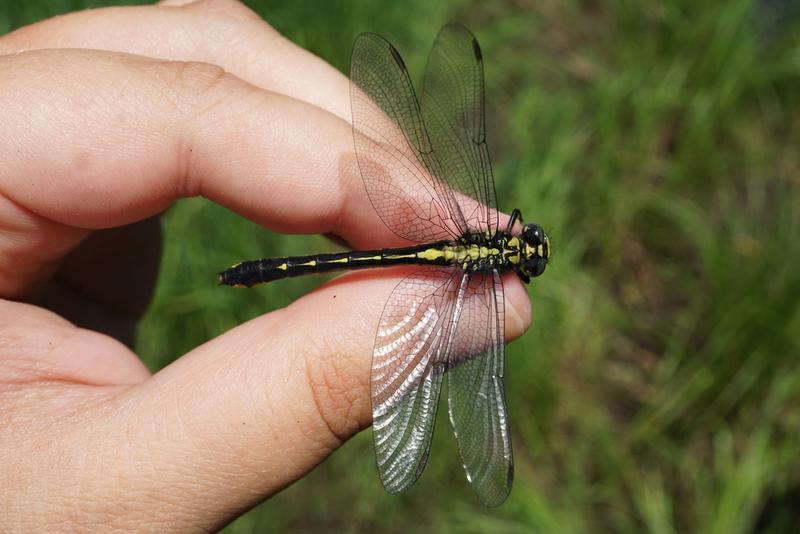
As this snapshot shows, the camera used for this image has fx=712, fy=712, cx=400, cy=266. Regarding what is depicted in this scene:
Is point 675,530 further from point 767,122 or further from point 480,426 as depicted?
point 767,122

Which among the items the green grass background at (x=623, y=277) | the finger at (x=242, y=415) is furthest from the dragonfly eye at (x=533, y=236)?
the green grass background at (x=623, y=277)

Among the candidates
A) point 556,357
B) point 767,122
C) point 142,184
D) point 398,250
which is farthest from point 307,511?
point 767,122

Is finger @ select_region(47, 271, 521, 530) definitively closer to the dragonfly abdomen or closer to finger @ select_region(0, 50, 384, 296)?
the dragonfly abdomen

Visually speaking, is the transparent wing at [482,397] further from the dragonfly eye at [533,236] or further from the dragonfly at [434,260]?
the dragonfly eye at [533,236]

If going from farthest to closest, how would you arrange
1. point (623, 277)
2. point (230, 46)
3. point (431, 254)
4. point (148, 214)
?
point (623, 277)
point (230, 46)
point (431, 254)
point (148, 214)

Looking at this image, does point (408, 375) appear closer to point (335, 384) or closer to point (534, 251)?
point (335, 384)

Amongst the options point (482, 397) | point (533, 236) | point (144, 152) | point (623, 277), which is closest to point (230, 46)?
point (144, 152)
